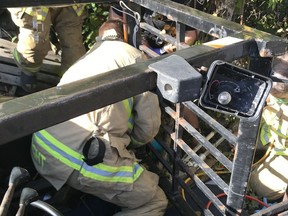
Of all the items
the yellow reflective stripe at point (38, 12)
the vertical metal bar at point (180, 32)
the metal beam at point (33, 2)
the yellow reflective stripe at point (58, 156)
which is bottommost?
the yellow reflective stripe at point (58, 156)

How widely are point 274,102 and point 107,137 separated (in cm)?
140

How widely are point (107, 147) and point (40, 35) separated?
206cm

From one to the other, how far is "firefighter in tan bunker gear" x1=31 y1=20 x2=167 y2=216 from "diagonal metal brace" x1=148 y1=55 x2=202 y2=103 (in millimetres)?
895

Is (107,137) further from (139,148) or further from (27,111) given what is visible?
(27,111)

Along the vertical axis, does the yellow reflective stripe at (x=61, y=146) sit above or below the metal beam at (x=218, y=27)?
below

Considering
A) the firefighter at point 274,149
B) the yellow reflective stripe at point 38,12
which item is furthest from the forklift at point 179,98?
the yellow reflective stripe at point 38,12

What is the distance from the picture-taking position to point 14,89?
161 inches

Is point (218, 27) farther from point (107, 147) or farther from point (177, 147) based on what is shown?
point (107, 147)

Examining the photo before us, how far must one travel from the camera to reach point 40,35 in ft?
12.6

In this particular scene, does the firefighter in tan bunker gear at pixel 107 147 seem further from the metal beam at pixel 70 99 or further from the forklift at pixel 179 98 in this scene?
the metal beam at pixel 70 99

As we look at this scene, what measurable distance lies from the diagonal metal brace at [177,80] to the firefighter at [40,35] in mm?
2541

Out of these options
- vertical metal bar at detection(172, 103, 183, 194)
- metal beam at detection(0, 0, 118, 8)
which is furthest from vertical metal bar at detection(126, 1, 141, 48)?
vertical metal bar at detection(172, 103, 183, 194)

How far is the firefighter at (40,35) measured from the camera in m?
3.76

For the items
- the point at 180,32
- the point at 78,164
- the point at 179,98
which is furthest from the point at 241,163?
the point at 78,164
